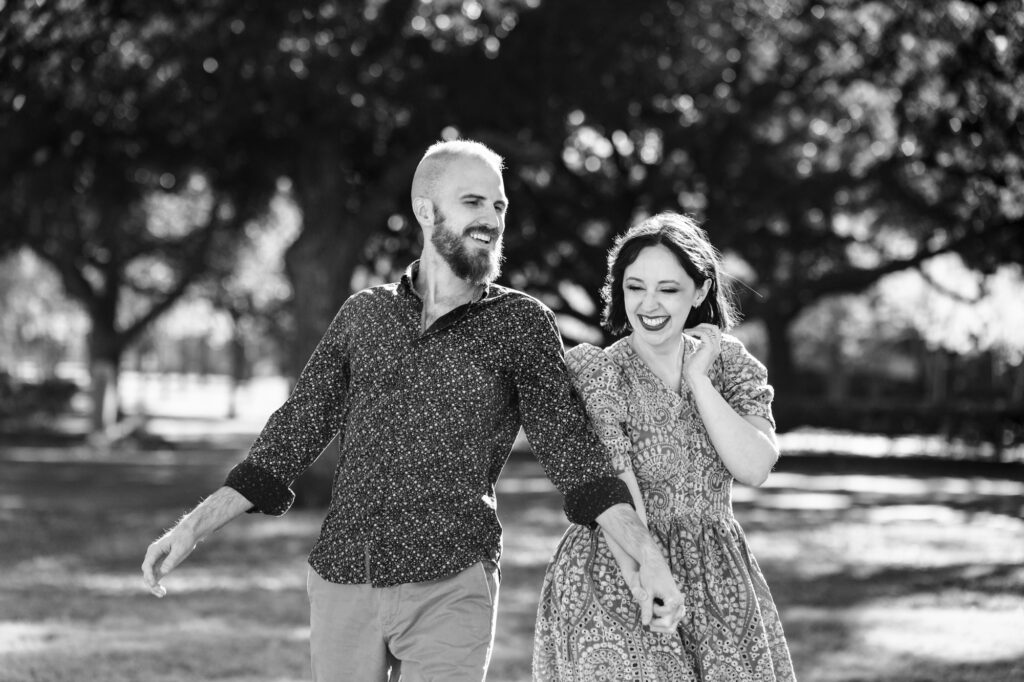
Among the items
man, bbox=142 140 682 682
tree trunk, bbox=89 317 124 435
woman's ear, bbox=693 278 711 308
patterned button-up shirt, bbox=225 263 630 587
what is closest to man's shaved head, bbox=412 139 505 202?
man, bbox=142 140 682 682

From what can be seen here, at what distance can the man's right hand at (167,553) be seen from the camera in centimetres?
346

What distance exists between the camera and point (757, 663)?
11.7 ft

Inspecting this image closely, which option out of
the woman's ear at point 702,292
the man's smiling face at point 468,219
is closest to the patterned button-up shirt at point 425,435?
the man's smiling face at point 468,219

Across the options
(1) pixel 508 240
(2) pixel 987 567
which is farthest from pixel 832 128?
(2) pixel 987 567

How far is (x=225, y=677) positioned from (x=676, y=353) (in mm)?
4223

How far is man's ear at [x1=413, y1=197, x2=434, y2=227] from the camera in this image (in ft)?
11.7

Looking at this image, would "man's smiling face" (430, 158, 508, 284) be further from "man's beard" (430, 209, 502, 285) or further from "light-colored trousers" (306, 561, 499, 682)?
"light-colored trousers" (306, 561, 499, 682)

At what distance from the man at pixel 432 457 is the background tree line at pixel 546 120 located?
36.4 feet

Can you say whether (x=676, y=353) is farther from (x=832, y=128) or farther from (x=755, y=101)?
(x=832, y=128)

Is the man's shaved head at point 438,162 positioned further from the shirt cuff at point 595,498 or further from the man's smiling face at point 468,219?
the shirt cuff at point 595,498

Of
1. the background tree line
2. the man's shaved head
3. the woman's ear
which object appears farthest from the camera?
the background tree line

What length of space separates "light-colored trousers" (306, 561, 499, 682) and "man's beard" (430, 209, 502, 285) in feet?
2.50

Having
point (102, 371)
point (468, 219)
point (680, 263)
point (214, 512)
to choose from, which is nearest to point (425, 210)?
point (468, 219)

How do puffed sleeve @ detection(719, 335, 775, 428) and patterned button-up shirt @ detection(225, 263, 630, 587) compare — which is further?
puffed sleeve @ detection(719, 335, 775, 428)
